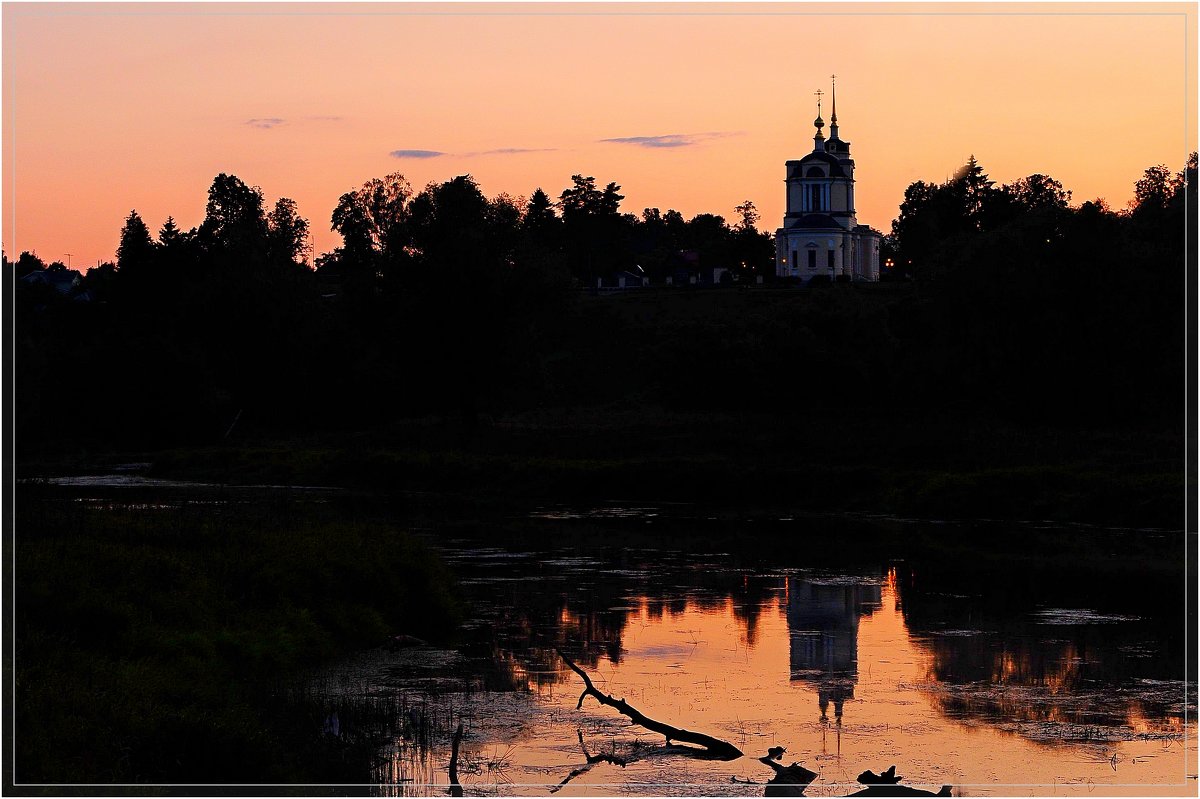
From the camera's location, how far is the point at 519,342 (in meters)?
66.2

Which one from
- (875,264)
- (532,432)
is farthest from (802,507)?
(875,264)

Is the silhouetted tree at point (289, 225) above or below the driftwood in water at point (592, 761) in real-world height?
above

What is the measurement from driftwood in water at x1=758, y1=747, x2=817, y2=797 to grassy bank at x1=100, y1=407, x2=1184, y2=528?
2411cm

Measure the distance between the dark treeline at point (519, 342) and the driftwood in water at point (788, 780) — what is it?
45270 millimetres

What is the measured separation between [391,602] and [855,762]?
32.3ft

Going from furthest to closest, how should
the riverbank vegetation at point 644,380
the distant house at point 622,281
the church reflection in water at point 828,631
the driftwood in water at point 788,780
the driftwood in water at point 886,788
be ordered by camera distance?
the distant house at point 622,281
the riverbank vegetation at point 644,380
the church reflection in water at point 828,631
the driftwood in water at point 788,780
the driftwood in water at point 886,788

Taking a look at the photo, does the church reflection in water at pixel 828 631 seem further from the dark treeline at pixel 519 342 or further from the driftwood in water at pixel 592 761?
the dark treeline at pixel 519 342

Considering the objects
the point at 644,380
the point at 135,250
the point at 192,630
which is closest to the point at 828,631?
the point at 192,630

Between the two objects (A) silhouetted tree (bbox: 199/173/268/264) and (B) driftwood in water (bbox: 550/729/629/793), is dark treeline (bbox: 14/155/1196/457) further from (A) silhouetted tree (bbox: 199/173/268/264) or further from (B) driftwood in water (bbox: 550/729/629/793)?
(B) driftwood in water (bbox: 550/729/629/793)

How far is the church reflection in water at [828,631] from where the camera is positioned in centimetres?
1995

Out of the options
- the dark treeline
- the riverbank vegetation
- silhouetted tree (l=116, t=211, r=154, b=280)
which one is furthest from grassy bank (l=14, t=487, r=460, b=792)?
silhouetted tree (l=116, t=211, r=154, b=280)

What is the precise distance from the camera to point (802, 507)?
43.9m

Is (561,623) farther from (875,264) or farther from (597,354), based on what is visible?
(875,264)

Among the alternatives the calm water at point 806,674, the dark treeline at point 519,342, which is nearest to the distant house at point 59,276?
the dark treeline at point 519,342
